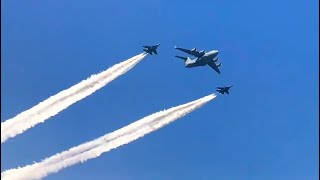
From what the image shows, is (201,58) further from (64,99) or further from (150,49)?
(64,99)

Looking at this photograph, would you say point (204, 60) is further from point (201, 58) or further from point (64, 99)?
point (64, 99)

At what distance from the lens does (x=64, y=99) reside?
354 feet

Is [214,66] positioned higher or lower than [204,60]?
higher

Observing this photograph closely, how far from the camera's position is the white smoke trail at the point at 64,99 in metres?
101

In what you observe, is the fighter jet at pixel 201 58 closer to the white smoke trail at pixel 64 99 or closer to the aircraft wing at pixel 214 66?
the aircraft wing at pixel 214 66

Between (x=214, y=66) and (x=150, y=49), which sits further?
(x=214, y=66)

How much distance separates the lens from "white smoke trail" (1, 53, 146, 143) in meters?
101

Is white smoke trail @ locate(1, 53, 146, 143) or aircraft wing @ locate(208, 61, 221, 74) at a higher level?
aircraft wing @ locate(208, 61, 221, 74)

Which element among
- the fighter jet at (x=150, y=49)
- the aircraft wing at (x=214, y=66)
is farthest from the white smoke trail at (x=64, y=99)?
the aircraft wing at (x=214, y=66)

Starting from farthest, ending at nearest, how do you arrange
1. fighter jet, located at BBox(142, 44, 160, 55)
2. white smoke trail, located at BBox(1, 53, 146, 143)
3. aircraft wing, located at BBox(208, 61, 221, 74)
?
aircraft wing, located at BBox(208, 61, 221, 74)
fighter jet, located at BBox(142, 44, 160, 55)
white smoke trail, located at BBox(1, 53, 146, 143)

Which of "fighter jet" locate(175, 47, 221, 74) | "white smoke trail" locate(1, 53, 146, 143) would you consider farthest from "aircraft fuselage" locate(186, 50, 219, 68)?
"white smoke trail" locate(1, 53, 146, 143)

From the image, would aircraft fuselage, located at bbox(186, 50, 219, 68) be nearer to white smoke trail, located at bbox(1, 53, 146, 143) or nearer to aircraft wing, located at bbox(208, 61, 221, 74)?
aircraft wing, located at bbox(208, 61, 221, 74)

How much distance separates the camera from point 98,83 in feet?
361

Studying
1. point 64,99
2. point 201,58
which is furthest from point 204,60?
point 64,99
